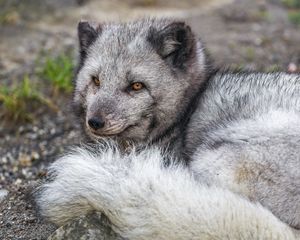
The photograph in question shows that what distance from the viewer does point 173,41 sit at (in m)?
4.64

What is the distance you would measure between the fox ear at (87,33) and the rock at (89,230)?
1606mm

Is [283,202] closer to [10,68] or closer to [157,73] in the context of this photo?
[157,73]

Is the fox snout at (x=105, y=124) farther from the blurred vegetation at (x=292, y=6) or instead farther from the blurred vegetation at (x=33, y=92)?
the blurred vegetation at (x=292, y=6)

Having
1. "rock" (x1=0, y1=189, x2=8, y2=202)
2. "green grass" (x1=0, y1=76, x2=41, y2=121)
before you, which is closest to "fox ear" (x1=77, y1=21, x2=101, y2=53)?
"rock" (x1=0, y1=189, x2=8, y2=202)

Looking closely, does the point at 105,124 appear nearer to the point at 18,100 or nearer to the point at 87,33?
the point at 87,33

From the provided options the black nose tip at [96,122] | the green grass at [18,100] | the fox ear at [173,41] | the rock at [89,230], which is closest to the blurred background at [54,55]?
the green grass at [18,100]

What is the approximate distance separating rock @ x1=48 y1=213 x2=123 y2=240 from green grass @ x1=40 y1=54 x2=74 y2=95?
3189 mm

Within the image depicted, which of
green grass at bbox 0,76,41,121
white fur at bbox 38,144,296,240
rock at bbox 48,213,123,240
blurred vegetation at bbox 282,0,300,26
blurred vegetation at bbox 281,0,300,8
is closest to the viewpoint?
white fur at bbox 38,144,296,240

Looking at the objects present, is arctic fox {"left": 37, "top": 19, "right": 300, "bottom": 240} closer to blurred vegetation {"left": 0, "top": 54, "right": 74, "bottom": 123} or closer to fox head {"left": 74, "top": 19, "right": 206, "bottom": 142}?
fox head {"left": 74, "top": 19, "right": 206, "bottom": 142}

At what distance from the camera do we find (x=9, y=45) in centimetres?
816

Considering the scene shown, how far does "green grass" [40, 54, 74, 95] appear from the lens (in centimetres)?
691

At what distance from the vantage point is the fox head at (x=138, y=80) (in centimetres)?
448

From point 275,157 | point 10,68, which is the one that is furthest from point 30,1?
point 275,157

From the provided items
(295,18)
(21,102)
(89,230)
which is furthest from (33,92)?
(295,18)
